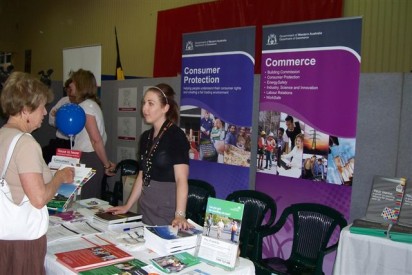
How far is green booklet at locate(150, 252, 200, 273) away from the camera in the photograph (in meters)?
1.43

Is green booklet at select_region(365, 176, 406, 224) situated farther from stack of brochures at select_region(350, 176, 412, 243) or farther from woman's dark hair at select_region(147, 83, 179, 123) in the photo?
woman's dark hair at select_region(147, 83, 179, 123)

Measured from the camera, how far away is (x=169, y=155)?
6.63 feet

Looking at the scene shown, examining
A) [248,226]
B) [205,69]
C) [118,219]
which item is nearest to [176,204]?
[118,219]

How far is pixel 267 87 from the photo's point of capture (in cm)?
314

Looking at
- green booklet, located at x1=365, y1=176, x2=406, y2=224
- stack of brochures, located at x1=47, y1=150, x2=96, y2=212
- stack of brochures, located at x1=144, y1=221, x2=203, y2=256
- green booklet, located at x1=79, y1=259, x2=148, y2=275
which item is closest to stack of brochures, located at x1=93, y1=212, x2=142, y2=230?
stack of brochures, located at x1=47, y1=150, x2=96, y2=212

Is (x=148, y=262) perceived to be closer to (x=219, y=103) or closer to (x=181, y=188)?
(x=181, y=188)

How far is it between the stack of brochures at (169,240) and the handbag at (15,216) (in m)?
0.44

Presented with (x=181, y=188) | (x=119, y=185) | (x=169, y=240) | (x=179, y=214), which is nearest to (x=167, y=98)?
(x=181, y=188)

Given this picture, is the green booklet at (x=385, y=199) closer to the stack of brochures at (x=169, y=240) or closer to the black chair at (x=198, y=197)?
the black chair at (x=198, y=197)

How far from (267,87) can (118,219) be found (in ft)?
5.58

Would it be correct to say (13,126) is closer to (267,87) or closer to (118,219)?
(118,219)

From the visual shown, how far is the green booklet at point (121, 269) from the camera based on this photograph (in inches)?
54.5

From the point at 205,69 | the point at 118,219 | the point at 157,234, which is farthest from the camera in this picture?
the point at 205,69

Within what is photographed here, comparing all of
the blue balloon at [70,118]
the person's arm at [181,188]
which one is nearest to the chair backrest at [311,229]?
the person's arm at [181,188]
